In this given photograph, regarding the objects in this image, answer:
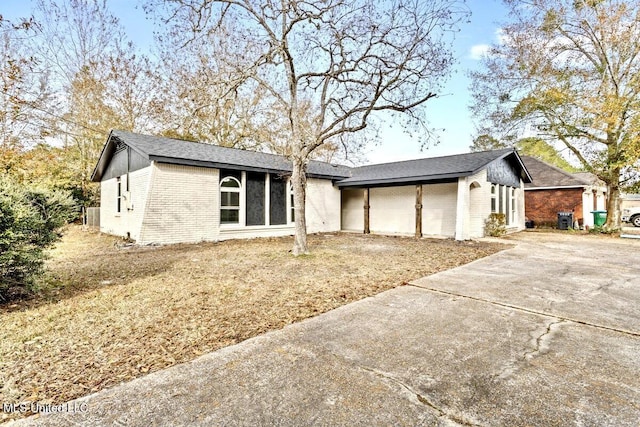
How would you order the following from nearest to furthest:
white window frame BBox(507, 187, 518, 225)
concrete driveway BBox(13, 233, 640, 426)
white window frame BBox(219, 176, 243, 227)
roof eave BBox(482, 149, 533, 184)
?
concrete driveway BBox(13, 233, 640, 426) → roof eave BBox(482, 149, 533, 184) → white window frame BBox(219, 176, 243, 227) → white window frame BBox(507, 187, 518, 225)

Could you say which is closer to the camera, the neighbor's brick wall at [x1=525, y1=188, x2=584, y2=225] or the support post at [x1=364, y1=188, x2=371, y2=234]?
the support post at [x1=364, y1=188, x2=371, y2=234]

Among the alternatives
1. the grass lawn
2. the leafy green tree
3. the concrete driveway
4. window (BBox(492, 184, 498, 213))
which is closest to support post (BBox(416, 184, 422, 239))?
window (BBox(492, 184, 498, 213))

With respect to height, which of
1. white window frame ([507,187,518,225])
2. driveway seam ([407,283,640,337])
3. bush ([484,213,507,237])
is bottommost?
driveway seam ([407,283,640,337])

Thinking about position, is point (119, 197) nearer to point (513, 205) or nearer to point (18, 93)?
point (18, 93)

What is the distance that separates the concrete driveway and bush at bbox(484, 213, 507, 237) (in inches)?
349

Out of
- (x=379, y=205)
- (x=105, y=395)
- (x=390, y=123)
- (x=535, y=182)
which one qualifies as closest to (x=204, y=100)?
(x=390, y=123)

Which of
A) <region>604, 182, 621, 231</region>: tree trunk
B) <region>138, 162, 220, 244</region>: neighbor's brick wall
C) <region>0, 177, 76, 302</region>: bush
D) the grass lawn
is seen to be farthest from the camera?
<region>604, 182, 621, 231</region>: tree trunk

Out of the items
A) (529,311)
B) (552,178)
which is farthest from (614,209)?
(529,311)

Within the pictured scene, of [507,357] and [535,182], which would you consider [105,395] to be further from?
[535,182]

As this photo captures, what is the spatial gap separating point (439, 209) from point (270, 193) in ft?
25.4

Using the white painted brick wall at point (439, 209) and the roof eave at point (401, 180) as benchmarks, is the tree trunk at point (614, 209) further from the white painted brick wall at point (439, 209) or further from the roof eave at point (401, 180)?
the roof eave at point (401, 180)

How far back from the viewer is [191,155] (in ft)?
33.2

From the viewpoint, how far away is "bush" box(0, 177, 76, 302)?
361 centimetres

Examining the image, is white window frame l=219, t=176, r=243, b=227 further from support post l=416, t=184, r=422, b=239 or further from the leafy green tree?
the leafy green tree
